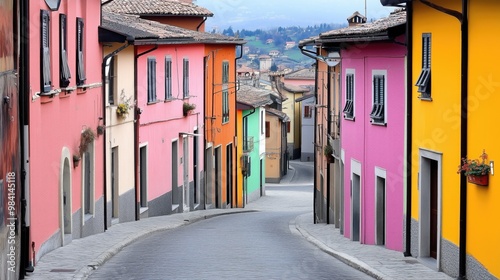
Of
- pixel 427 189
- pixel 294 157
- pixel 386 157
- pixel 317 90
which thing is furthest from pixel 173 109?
pixel 294 157

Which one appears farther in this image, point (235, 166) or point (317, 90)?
point (235, 166)

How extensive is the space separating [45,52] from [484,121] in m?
8.06

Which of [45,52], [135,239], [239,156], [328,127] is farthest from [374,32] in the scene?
[239,156]

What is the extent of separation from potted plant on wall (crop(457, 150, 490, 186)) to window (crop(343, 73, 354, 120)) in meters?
11.2

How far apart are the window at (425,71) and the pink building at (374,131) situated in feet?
5.71

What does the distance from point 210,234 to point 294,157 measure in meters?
72.2

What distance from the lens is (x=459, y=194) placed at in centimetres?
1602

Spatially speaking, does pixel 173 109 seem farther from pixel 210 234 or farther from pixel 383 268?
pixel 383 268

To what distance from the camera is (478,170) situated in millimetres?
14359

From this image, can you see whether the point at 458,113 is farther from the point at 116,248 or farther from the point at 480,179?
the point at 116,248

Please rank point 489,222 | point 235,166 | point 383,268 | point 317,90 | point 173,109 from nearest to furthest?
point 489,222
point 383,268
point 173,109
point 317,90
point 235,166

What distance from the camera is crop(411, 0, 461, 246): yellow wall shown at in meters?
16.3

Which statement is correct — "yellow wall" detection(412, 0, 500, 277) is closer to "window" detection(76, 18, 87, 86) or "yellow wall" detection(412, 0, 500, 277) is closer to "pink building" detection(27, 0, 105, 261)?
"pink building" detection(27, 0, 105, 261)

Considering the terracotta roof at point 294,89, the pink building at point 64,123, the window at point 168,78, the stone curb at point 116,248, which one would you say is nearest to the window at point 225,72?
the window at point 168,78
